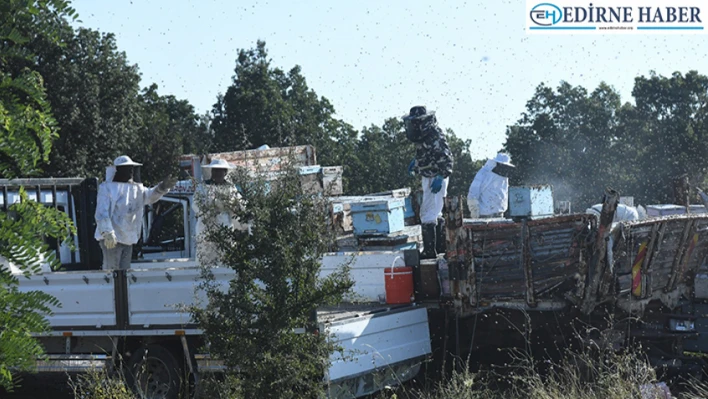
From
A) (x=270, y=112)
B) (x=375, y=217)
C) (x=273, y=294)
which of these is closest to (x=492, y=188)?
(x=375, y=217)

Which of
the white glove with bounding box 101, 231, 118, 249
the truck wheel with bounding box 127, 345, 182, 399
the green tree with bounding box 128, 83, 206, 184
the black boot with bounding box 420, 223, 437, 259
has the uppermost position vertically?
the green tree with bounding box 128, 83, 206, 184

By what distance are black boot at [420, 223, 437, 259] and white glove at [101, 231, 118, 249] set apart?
3821 mm

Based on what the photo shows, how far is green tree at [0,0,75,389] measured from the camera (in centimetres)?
415

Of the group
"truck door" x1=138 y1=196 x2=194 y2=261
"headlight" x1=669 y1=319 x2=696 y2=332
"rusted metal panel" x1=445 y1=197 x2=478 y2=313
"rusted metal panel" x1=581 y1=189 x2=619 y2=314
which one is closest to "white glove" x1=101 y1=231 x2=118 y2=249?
"truck door" x1=138 y1=196 x2=194 y2=261

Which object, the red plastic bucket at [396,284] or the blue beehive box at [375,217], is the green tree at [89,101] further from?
the red plastic bucket at [396,284]

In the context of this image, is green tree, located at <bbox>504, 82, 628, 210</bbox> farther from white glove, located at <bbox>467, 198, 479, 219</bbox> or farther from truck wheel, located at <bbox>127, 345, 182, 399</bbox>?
truck wheel, located at <bbox>127, 345, 182, 399</bbox>

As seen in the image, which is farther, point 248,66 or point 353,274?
point 248,66

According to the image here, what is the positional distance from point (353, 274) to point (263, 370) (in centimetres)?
322

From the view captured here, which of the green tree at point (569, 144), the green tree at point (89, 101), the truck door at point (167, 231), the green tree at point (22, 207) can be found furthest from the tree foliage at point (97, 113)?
the green tree at point (22, 207)

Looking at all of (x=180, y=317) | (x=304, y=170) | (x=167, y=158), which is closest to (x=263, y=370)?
(x=180, y=317)

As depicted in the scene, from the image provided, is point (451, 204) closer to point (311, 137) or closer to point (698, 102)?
point (311, 137)

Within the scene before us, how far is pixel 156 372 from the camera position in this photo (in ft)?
30.2

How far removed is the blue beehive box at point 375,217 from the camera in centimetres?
1090

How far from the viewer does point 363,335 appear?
8328 mm
